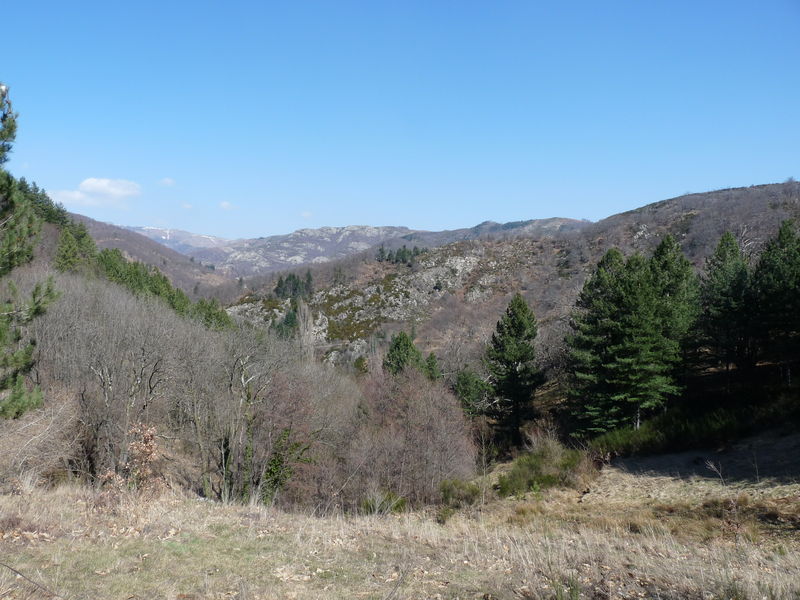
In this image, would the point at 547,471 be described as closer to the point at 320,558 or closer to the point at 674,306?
A: the point at 674,306

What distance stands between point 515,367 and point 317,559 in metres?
27.8

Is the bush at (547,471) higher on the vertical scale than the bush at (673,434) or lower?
lower

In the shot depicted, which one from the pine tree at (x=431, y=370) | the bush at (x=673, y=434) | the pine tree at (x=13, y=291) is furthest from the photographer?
the pine tree at (x=431, y=370)

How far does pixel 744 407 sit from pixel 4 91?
30.7 m

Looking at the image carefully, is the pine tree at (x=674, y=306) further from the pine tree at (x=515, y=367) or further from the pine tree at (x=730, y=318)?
the pine tree at (x=515, y=367)

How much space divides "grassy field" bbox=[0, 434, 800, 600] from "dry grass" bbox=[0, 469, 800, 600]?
2 cm

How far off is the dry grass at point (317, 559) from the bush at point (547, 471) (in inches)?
434

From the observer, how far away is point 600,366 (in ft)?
88.9

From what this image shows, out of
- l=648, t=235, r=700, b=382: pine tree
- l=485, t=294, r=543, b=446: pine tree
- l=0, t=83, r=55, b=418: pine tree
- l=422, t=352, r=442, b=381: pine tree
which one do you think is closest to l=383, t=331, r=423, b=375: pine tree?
l=422, t=352, r=442, b=381: pine tree

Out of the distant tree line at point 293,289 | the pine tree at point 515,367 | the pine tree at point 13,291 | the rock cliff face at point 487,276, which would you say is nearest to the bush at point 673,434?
the pine tree at point 515,367

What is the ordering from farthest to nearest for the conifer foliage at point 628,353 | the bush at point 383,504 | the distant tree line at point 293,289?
the distant tree line at point 293,289, the conifer foliage at point 628,353, the bush at point 383,504

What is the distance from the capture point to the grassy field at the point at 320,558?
21.0 feet

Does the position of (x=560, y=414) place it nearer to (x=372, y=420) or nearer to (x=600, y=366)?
(x=600, y=366)

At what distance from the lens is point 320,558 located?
25.7 ft
